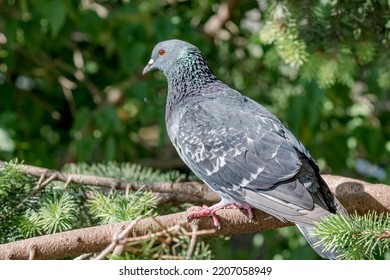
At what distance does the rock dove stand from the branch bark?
0.14 ft

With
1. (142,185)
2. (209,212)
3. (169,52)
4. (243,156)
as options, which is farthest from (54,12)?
(209,212)

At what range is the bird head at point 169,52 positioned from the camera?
9.21ft

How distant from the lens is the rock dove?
224 cm

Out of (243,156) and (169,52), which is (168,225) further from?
(169,52)

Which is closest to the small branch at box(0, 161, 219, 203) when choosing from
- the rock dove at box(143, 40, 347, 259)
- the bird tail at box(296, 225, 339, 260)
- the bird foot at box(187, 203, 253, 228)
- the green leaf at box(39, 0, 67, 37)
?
the rock dove at box(143, 40, 347, 259)

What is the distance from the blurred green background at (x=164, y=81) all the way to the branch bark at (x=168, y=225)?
0.48m

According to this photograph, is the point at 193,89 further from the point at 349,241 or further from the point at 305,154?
the point at 349,241

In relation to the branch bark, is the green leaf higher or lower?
higher

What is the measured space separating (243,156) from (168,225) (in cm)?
37

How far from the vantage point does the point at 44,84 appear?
4.61m

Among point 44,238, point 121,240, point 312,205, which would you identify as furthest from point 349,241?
point 44,238

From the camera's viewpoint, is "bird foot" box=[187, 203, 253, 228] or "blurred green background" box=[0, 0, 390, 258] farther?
"blurred green background" box=[0, 0, 390, 258]

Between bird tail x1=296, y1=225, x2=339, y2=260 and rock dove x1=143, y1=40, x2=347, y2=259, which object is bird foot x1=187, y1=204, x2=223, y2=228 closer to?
rock dove x1=143, y1=40, x2=347, y2=259

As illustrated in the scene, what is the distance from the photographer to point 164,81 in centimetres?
380
